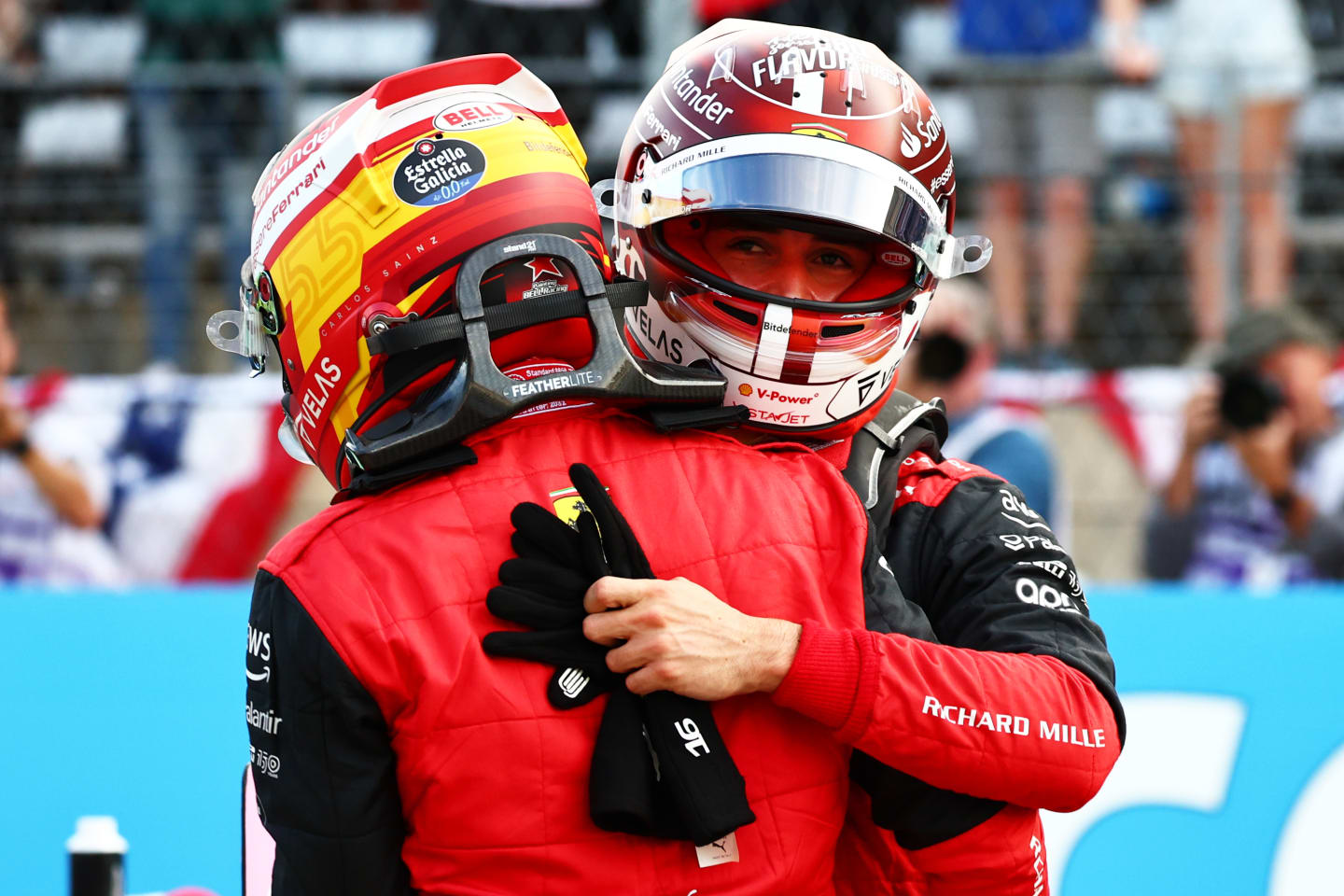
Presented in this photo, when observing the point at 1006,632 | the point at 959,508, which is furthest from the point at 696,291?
the point at 1006,632

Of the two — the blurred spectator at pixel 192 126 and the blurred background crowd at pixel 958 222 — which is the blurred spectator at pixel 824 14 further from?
the blurred spectator at pixel 192 126

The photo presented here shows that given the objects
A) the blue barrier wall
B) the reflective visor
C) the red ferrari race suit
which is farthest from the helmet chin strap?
the blue barrier wall

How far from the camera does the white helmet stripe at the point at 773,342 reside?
198cm

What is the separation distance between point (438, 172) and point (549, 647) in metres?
0.54

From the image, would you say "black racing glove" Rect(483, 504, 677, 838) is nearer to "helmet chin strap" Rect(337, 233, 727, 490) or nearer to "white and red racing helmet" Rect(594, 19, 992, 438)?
"helmet chin strap" Rect(337, 233, 727, 490)

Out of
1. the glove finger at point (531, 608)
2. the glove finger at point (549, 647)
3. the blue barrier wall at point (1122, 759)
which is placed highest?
the glove finger at point (531, 608)

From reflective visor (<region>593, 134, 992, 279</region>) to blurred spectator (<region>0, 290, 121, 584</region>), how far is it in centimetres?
348

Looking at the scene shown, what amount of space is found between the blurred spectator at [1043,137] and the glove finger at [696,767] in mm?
4184

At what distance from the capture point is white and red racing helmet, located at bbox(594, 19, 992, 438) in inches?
77.1

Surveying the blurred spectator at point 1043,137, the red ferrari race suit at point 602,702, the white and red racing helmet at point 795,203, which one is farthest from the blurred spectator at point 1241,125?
the red ferrari race suit at point 602,702

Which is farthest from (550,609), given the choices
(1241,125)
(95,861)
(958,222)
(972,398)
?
(1241,125)

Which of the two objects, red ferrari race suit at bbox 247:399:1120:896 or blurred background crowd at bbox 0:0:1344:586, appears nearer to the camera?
red ferrari race suit at bbox 247:399:1120:896

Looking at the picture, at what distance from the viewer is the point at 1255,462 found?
4.87 metres

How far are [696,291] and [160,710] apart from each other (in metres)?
1.90
